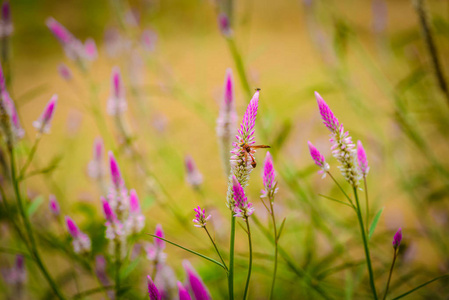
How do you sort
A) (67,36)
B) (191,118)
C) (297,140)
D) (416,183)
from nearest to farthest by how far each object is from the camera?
1. (67,36)
2. (416,183)
3. (297,140)
4. (191,118)

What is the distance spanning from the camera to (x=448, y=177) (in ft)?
2.04

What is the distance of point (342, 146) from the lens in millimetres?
249

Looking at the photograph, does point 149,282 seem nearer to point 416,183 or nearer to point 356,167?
point 356,167

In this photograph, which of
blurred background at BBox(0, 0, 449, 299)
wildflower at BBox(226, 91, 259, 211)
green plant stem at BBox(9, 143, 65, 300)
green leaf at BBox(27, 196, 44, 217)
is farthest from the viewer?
blurred background at BBox(0, 0, 449, 299)

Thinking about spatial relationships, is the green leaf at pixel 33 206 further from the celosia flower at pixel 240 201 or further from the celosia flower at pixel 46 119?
the celosia flower at pixel 240 201

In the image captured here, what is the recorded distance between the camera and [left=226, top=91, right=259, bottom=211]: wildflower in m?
0.23

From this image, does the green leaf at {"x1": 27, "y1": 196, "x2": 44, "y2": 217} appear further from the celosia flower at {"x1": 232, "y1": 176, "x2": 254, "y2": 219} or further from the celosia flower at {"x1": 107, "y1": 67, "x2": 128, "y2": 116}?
the celosia flower at {"x1": 232, "y1": 176, "x2": 254, "y2": 219}

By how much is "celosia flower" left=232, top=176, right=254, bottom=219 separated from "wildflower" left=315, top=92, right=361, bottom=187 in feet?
0.27

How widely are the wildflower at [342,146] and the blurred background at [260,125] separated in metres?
0.21

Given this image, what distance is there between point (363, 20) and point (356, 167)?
2757mm

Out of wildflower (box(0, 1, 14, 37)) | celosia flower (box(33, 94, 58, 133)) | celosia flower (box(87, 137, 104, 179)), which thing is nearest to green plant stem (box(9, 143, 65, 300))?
celosia flower (box(33, 94, 58, 133))

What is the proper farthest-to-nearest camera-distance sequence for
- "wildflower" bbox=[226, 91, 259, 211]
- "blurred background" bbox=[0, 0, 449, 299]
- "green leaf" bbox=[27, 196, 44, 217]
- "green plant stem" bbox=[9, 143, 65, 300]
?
"blurred background" bbox=[0, 0, 449, 299]
"green leaf" bbox=[27, 196, 44, 217]
"green plant stem" bbox=[9, 143, 65, 300]
"wildflower" bbox=[226, 91, 259, 211]

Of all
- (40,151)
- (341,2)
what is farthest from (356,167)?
(341,2)

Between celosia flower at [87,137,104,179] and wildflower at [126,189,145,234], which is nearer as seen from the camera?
wildflower at [126,189,145,234]
